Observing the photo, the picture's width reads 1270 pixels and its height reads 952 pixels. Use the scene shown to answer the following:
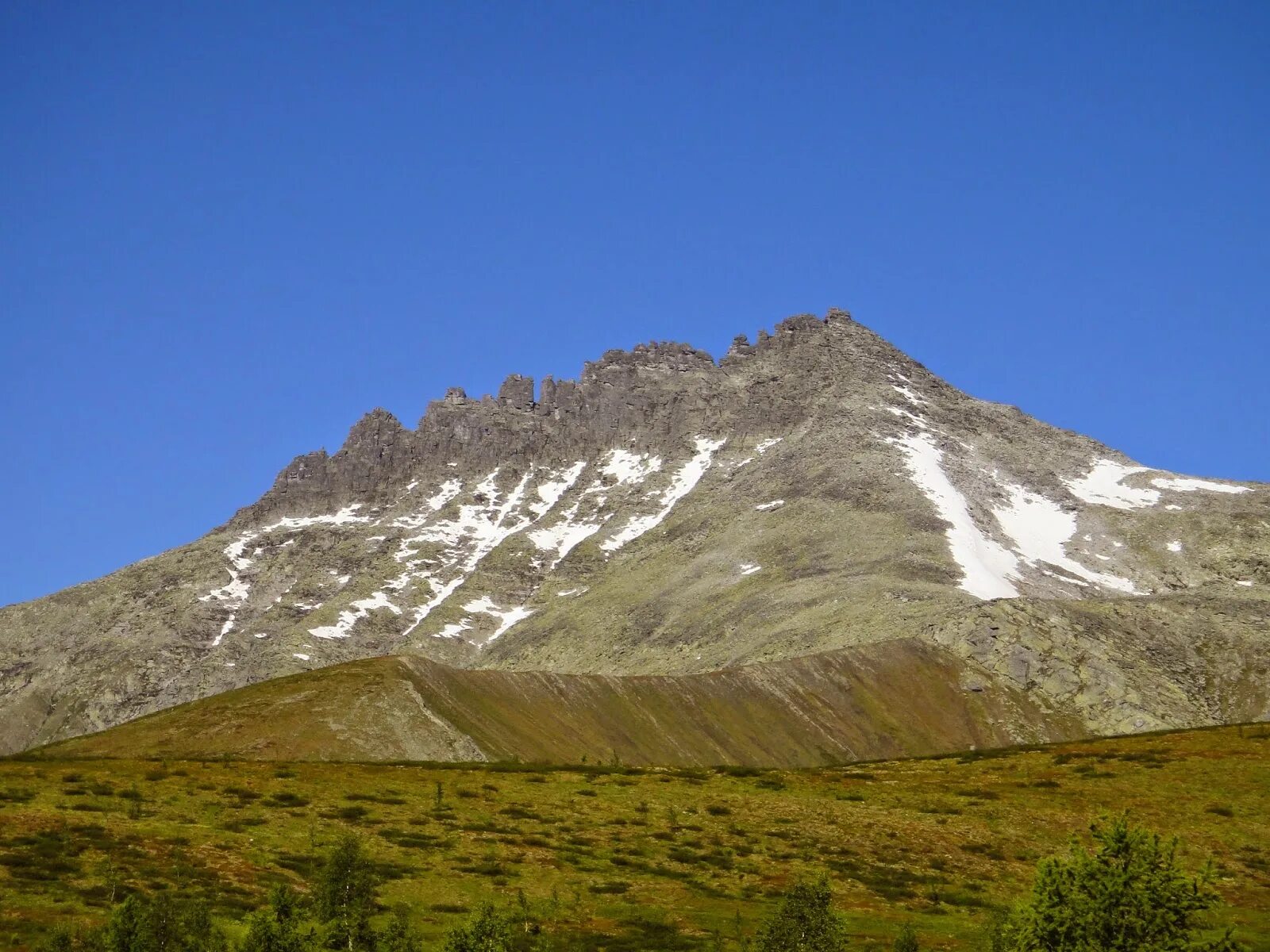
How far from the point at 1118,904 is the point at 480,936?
13.8m

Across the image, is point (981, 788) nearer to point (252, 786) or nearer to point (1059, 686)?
point (252, 786)

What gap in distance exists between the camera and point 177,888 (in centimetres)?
4047

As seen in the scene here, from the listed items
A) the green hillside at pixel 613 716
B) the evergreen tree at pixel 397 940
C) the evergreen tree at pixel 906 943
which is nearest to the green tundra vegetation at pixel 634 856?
the evergreen tree at pixel 906 943

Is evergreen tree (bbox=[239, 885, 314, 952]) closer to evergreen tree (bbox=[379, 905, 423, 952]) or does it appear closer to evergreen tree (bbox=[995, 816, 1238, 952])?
evergreen tree (bbox=[379, 905, 423, 952])

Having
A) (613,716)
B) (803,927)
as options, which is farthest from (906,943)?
(613,716)

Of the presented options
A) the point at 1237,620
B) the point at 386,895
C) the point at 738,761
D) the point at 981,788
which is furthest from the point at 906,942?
the point at 1237,620

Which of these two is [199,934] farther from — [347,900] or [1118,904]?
[1118,904]

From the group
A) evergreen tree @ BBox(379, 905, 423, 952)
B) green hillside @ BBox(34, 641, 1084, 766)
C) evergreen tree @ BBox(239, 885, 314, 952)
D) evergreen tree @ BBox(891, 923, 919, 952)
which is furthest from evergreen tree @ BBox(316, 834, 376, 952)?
green hillside @ BBox(34, 641, 1084, 766)

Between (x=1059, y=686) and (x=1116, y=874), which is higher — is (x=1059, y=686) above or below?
above

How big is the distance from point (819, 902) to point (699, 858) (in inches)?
766

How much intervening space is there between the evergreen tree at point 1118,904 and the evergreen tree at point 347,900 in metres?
16.1

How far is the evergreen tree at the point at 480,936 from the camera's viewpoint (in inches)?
1185

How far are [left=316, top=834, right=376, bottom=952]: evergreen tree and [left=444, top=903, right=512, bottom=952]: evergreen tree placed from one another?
4.40 metres

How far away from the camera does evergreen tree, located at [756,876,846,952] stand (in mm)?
32281
